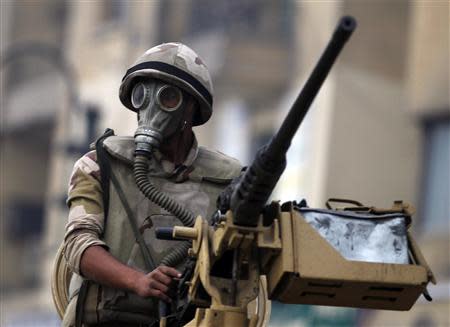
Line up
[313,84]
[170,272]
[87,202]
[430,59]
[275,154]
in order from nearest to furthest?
[313,84] < [275,154] < [170,272] < [87,202] < [430,59]

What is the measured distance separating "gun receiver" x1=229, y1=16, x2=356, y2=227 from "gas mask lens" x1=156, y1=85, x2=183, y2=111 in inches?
59.4

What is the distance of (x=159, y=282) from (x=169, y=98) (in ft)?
3.59

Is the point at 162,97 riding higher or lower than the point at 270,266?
higher

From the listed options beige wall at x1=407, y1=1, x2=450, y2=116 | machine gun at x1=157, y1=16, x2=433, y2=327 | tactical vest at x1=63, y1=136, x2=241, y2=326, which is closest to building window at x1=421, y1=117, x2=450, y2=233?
beige wall at x1=407, y1=1, x2=450, y2=116

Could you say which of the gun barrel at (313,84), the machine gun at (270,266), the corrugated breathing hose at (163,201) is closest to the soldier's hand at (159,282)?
the machine gun at (270,266)

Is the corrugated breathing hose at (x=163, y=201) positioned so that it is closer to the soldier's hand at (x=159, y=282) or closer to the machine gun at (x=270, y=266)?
the soldier's hand at (x=159, y=282)

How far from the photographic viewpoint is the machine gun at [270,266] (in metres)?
7.52

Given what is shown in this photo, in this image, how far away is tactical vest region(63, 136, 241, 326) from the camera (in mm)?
9008

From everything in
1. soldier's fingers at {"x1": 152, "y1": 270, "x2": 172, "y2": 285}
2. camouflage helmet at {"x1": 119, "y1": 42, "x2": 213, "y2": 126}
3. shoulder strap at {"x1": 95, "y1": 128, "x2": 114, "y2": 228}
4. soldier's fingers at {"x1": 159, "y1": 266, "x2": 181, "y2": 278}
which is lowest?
soldier's fingers at {"x1": 152, "y1": 270, "x2": 172, "y2": 285}

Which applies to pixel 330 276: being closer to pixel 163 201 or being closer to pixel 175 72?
pixel 163 201

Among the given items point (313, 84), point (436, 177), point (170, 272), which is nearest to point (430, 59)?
point (436, 177)

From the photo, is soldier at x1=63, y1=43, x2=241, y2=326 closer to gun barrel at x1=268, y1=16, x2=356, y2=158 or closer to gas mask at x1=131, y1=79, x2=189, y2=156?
gas mask at x1=131, y1=79, x2=189, y2=156

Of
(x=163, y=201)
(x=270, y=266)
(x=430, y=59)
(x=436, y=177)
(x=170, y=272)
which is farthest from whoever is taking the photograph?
(x=436, y=177)

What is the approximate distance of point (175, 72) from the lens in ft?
29.6
